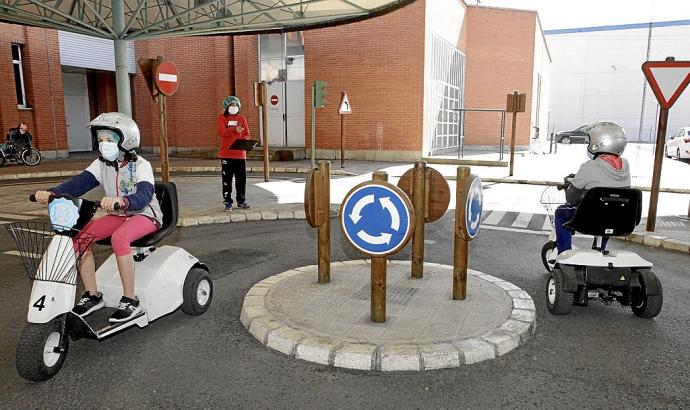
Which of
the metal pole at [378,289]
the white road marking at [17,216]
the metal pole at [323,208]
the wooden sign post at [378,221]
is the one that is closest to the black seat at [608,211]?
the wooden sign post at [378,221]

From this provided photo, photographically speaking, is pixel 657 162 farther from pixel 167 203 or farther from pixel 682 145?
pixel 682 145

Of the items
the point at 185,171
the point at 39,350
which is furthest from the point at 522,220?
the point at 185,171

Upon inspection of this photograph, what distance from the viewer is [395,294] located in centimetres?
467

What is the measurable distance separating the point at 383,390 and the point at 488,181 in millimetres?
12690

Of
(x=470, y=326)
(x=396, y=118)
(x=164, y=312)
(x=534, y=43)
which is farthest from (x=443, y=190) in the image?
(x=534, y=43)

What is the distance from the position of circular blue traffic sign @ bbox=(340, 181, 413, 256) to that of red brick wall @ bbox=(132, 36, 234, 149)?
2052 centimetres

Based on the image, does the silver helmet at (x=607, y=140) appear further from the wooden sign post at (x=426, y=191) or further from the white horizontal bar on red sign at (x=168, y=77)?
the white horizontal bar on red sign at (x=168, y=77)

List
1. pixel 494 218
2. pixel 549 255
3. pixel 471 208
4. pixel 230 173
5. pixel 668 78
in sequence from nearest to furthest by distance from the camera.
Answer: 1. pixel 471 208
2. pixel 549 255
3. pixel 668 78
4. pixel 230 173
5. pixel 494 218

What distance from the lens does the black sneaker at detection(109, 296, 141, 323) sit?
3752 mm

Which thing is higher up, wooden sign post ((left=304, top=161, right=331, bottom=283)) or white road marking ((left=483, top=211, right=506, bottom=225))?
wooden sign post ((left=304, top=161, right=331, bottom=283))

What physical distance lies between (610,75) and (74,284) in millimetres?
50938

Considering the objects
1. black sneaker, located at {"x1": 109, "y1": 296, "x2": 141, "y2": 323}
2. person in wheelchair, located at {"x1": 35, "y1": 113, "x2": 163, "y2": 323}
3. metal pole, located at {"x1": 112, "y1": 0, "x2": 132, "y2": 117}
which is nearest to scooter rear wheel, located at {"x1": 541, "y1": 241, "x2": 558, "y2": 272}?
person in wheelchair, located at {"x1": 35, "y1": 113, "x2": 163, "y2": 323}

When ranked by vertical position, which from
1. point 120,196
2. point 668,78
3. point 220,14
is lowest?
point 120,196

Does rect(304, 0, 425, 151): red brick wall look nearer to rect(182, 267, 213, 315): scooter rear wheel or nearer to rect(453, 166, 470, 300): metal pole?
rect(453, 166, 470, 300): metal pole
